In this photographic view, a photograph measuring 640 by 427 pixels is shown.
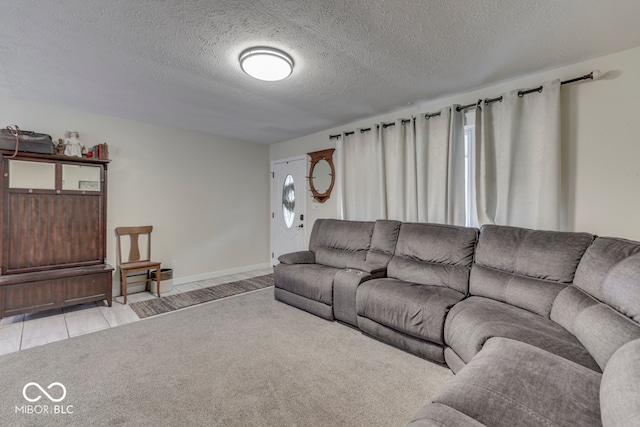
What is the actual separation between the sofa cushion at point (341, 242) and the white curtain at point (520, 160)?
129 centimetres

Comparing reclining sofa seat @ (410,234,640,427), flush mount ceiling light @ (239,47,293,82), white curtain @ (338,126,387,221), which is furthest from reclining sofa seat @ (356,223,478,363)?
flush mount ceiling light @ (239,47,293,82)

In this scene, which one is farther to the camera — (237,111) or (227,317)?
(237,111)

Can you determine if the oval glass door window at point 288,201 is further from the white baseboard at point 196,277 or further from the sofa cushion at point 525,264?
the sofa cushion at point 525,264

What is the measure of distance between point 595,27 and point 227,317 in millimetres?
3914

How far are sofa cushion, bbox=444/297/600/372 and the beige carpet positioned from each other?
0.37 meters

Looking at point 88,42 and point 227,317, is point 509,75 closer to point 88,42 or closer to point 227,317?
point 88,42

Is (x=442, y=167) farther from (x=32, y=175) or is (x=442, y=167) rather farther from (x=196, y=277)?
(x=32, y=175)

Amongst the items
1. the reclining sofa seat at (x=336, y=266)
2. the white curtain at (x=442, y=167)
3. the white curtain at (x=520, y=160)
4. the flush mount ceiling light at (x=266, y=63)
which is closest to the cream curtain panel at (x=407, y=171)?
the white curtain at (x=442, y=167)

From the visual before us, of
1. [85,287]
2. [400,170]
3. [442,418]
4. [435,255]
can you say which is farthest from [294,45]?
[85,287]

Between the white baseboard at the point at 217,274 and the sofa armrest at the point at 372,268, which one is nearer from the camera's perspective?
the sofa armrest at the point at 372,268

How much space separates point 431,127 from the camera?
3.26 meters

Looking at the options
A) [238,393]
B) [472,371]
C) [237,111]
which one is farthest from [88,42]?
[472,371]

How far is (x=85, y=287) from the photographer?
3215 mm

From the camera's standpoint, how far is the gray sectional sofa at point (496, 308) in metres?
1.06
